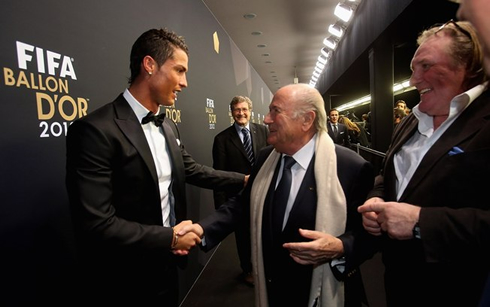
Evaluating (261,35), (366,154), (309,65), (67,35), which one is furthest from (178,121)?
(309,65)

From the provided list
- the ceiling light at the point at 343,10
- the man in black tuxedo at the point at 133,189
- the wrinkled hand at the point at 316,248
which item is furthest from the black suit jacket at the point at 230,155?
the ceiling light at the point at 343,10

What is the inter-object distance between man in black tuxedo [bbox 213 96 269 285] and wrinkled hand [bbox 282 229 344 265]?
1.99m

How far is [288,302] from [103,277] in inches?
37.6

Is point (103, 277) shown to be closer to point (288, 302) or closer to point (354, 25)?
point (288, 302)

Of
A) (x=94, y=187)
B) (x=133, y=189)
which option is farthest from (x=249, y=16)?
(x=94, y=187)

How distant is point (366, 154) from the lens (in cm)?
549

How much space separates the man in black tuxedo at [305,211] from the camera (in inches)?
57.9

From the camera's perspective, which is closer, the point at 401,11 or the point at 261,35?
the point at 401,11

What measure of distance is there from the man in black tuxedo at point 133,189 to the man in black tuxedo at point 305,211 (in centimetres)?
23

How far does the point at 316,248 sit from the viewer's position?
1.33 m

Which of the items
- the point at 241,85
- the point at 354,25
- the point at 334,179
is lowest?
the point at 334,179

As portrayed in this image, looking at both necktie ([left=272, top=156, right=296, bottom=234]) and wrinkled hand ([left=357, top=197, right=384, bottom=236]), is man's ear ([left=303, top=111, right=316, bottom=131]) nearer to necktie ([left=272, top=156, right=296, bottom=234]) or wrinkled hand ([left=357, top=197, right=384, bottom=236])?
necktie ([left=272, top=156, right=296, bottom=234])

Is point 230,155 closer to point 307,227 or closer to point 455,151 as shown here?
point 307,227

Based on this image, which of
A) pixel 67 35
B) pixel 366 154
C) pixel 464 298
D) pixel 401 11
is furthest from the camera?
pixel 366 154
